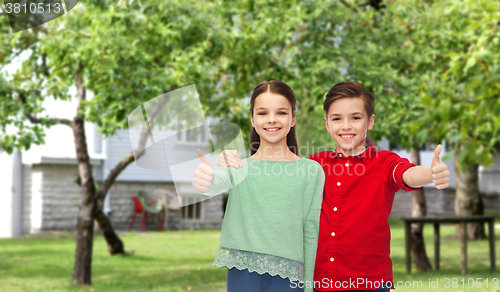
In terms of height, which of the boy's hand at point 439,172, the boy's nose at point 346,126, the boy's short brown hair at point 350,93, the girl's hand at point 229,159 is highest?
the boy's short brown hair at point 350,93

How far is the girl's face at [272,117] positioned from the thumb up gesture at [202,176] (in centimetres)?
30

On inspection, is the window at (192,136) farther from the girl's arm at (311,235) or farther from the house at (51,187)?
the house at (51,187)

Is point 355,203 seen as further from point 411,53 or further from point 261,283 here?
point 411,53

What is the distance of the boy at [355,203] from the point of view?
2107 millimetres

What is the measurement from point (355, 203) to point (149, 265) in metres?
7.28

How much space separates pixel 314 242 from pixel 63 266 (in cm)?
771

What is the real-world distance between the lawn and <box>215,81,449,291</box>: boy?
3.75 meters

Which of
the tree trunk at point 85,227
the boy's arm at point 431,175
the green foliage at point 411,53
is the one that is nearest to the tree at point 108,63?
the tree trunk at point 85,227

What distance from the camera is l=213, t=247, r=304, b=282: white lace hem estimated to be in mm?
1988

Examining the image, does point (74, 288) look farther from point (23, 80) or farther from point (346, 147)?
point (346, 147)

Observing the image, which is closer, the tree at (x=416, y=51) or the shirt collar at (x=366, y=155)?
the shirt collar at (x=366, y=155)

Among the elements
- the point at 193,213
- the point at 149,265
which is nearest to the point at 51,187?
the point at 193,213

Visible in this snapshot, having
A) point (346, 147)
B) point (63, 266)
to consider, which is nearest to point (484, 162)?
point (346, 147)

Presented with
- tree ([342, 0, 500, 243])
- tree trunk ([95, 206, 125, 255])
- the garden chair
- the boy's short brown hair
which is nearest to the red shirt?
the boy's short brown hair
